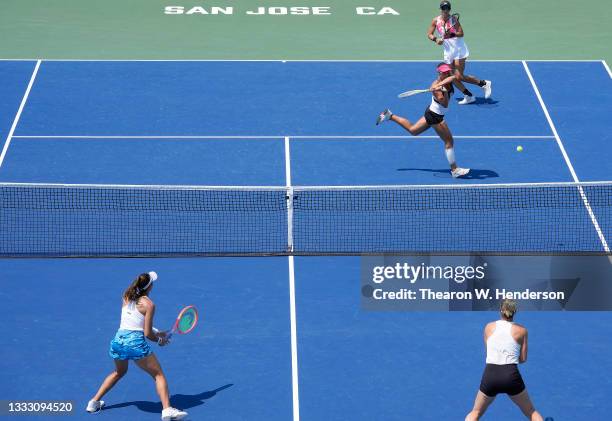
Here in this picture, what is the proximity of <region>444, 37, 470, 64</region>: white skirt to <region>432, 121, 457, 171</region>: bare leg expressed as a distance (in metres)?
4.06

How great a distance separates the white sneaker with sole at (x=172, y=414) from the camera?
44.8 ft

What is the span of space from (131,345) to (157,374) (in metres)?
0.48

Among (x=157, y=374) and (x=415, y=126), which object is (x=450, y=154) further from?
(x=157, y=374)

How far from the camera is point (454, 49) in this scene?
958 inches

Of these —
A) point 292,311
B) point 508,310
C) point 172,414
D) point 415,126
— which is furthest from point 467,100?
point 172,414

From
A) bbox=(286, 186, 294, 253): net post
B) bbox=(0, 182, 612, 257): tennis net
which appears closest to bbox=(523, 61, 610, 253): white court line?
bbox=(0, 182, 612, 257): tennis net

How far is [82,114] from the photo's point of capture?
23.9 m

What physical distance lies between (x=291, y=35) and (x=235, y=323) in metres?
14.0

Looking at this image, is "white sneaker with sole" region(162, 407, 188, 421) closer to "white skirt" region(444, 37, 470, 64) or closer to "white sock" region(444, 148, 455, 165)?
"white sock" region(444, 148, 455, 165)

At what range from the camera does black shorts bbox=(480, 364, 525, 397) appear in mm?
12906

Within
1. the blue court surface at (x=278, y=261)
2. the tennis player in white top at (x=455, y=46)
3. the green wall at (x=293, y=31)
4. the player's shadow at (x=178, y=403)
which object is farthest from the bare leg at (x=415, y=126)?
the player's shadow at (x=178, y=403)

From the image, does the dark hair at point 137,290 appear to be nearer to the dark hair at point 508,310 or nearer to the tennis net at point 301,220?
the dark hair at point 508,310

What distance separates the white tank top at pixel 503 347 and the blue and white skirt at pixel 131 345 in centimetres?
394

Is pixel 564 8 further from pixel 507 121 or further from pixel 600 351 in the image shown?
pixel 600 351
